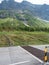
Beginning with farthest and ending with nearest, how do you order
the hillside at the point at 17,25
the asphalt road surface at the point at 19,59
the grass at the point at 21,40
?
the hillside at the point at 17,25 < the grass at the point at 21,40 < the asphalt road surface at the point at 19,59

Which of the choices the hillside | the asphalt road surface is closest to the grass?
the asphalt road surface

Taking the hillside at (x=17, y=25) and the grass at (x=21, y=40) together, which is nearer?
the grass at (x=21, y=40)

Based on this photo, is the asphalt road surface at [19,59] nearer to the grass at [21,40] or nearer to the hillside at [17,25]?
the grass at [21,40]

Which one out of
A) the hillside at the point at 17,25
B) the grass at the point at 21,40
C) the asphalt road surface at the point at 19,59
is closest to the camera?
the asphalt road surface at the point at 19,59

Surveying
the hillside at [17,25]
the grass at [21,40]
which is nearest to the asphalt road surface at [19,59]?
the grass at [21,40]

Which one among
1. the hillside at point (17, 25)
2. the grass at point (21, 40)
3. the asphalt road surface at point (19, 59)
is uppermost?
the asphalt road surface at point (19, 59)

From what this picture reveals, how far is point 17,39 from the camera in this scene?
38.0 metres

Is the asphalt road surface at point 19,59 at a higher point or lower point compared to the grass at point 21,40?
higher

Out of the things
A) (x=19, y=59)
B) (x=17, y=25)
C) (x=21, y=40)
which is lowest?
(x=17, y=25)

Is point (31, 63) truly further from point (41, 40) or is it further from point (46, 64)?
point (41, 40)

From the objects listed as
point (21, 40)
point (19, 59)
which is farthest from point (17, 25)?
point (19, 59)

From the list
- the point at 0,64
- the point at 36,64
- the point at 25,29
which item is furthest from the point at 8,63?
the point at 25,29

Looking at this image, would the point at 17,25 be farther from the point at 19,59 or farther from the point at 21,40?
the point at 19,59

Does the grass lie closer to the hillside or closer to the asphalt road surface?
the asphalt road surface
